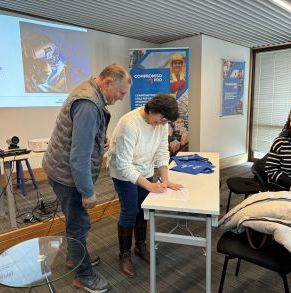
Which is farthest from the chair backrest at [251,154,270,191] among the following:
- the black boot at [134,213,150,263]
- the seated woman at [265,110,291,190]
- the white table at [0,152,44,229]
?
the white table at [0,152,44,229]

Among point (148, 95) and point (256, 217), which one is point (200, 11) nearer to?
point (148, 95)

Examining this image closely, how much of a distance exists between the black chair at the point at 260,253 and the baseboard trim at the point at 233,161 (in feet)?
12.5

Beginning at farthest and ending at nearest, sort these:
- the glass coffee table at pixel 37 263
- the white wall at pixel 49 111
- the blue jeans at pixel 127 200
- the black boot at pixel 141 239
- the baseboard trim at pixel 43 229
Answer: the white wall at pixel 49 111 → the baseboard trim at pixel 43 229 → the black boot at pixel 141 239 → the blue jeans at pixel 127 200 → the glass coffee table at pixel 37 263

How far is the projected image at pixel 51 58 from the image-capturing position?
299cm

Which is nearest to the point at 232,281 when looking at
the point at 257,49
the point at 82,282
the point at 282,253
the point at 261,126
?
the point at 282,253

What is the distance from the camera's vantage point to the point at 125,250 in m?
1.97

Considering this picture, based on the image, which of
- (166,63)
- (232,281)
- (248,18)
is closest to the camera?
(232,281)

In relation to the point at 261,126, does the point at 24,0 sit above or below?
above

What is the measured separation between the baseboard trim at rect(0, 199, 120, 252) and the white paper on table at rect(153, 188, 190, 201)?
1.40 meters

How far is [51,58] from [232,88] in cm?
340

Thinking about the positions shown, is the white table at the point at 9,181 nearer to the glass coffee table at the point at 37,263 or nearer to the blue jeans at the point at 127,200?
the glass coffee table at the point at 37,263

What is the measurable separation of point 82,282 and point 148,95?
3062mm

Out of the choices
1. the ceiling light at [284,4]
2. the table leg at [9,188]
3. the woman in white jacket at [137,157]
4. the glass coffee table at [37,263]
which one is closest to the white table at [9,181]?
the table leg at [9,188]

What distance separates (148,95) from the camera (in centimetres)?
427
